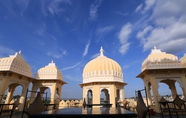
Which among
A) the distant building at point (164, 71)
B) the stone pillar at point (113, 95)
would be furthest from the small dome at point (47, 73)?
the distant building at point (164, 71)

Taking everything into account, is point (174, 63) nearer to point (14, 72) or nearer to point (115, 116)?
point (115, 116)

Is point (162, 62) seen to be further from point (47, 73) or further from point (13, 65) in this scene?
point (13, 65)

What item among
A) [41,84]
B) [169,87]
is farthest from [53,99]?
[169,87]

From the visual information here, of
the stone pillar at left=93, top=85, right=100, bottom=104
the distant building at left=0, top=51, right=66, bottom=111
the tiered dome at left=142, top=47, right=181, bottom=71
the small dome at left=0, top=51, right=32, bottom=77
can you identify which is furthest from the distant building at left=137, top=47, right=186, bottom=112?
the small dome at left=0, top=51, right=32, bottom=77

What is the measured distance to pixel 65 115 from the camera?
9.11 ft

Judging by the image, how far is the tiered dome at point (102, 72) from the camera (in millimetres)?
20109

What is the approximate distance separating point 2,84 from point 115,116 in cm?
1643

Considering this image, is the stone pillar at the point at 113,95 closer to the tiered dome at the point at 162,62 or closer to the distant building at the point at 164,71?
the distant building at the point at 164,71

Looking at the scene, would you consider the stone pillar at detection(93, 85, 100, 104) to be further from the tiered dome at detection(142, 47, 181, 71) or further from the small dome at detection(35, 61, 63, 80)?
the tiered dome at detection(142, 47, 181, 71)

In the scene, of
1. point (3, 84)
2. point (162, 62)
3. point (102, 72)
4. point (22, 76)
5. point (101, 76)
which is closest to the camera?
point (3, 84)

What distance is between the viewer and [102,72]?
2059 centimetres

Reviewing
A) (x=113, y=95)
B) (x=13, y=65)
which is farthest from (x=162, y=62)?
(x=13, y=65)

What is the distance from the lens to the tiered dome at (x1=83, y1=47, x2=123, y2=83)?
66.0 feet

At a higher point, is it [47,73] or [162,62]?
[162,62]
